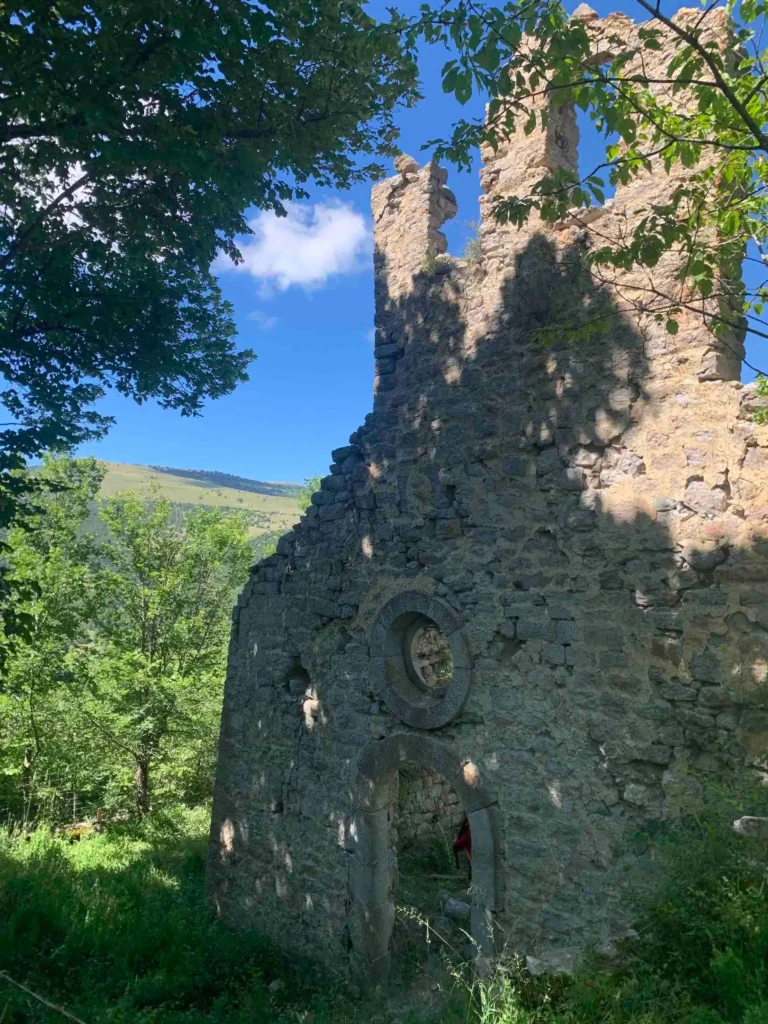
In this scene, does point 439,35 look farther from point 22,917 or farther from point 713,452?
point 22,917

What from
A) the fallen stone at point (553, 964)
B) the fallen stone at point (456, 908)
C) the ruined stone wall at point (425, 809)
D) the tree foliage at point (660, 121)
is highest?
the tree foliage at point (660, 121)

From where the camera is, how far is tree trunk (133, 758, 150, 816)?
47.2 ft

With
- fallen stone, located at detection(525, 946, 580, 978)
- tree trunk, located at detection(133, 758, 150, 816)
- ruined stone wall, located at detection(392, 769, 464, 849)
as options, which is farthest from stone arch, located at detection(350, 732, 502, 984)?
tree trunk, located at detection(133, 758, 150, 816)

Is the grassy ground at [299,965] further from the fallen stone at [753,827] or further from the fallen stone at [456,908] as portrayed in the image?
the fallen stone at [456,908]

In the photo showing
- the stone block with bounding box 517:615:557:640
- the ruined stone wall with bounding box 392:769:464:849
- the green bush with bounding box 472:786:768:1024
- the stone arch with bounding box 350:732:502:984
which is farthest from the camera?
the ruined stone wall with bounding box 392:769:464:849

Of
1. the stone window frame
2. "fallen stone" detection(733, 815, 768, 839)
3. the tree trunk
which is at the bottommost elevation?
the tree trunk

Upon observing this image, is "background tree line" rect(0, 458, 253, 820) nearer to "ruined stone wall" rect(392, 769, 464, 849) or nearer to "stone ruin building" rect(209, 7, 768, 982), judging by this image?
"ruined stone wall" rect(392, 769, 464, 849)

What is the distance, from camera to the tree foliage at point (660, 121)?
355 centimetres

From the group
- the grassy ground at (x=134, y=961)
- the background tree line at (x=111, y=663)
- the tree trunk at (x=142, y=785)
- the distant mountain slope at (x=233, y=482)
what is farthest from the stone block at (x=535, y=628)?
the distant mountain slope at (x=233, y=482)

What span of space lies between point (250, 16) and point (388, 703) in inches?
218

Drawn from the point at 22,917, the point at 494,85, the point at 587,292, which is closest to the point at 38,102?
the point at 494,85

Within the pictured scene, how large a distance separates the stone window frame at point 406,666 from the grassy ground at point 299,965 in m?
1.80

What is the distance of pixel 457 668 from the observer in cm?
548

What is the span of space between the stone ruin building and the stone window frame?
1.0 inches
